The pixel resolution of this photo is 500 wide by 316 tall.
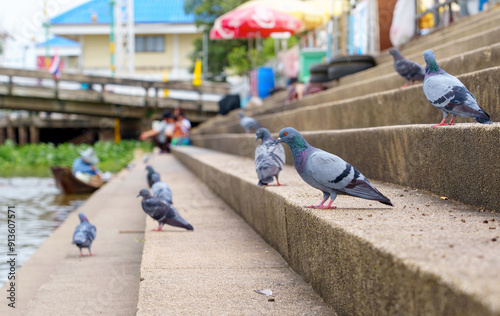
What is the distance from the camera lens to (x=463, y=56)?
4527mm

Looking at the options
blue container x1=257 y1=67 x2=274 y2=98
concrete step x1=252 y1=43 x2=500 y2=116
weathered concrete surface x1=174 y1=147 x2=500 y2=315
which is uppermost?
blue container x1=257 y1=67 x2=274 y2=98

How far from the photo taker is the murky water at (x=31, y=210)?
5977mm

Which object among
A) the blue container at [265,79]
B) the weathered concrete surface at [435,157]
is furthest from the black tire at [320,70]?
the blue container at [265,79]

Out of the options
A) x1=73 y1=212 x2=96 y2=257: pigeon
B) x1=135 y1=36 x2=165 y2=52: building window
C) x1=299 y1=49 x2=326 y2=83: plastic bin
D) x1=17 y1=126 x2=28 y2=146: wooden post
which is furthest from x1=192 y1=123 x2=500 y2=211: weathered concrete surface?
x1=135 y1=36 x2=165 y2=52: building window

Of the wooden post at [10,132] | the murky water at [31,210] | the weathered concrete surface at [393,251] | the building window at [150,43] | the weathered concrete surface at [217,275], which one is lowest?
the murky water at [31,210]

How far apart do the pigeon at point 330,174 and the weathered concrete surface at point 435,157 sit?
39 centimetres

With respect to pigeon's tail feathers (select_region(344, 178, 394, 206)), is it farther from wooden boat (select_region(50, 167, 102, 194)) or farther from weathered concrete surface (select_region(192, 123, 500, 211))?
wooden boat (select_region(50, 167, 102, 194))

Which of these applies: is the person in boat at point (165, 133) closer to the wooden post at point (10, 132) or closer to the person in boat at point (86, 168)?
the person in boat at point (86, 168)

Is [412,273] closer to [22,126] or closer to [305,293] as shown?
[305,293]

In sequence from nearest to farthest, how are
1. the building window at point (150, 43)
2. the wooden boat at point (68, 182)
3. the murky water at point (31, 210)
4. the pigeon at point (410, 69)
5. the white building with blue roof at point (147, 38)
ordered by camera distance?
the pigeon at point (410, 69) < the murky water at point (31, 210) < the wooden boat at point (68, 182) < the white building with blue roof at point (147, 38) < the building window at point (150, 43)

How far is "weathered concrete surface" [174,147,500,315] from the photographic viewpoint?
1472 mm

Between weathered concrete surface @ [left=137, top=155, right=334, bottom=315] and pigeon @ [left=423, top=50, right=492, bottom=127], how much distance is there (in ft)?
3.73

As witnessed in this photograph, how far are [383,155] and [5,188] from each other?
10.6m

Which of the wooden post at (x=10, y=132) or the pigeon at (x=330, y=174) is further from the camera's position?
the wooden post at (x=10, y=132)
